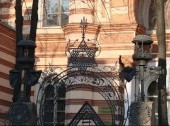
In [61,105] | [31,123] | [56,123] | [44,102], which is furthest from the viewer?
[61,105]

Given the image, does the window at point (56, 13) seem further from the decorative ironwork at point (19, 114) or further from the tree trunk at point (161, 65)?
the decorative ironwork at point (19, 114)

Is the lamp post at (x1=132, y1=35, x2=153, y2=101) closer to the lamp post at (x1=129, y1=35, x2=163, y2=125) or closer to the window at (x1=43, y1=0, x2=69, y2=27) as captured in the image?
the lamp post at (x1=129, y1=35, x2=163, y2=125)

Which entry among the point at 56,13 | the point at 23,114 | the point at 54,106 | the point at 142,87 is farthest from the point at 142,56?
the point at 56,13

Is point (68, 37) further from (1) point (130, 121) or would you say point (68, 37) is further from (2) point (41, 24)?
(1) point (130, 121)

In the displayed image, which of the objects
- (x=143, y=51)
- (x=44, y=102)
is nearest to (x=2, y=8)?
(x=44, y=102)

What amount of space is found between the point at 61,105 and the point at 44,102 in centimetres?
585

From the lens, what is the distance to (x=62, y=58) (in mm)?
21906

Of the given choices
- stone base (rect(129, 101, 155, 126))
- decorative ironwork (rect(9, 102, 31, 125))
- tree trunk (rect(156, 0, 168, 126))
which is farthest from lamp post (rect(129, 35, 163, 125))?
decorative ironwork (rect(9, 102, 31, 125))

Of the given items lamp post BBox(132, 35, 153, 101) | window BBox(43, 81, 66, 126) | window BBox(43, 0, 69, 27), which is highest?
window BBox(43, 0, 69, 27)

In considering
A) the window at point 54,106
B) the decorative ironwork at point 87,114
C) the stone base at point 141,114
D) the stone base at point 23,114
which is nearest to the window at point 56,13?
the window at point 54,106

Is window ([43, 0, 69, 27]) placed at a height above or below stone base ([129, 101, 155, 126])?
above

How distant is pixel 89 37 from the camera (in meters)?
20.5

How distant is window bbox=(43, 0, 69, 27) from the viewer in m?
22.9

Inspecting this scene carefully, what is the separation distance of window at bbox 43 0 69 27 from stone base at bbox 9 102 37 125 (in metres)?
8.89
